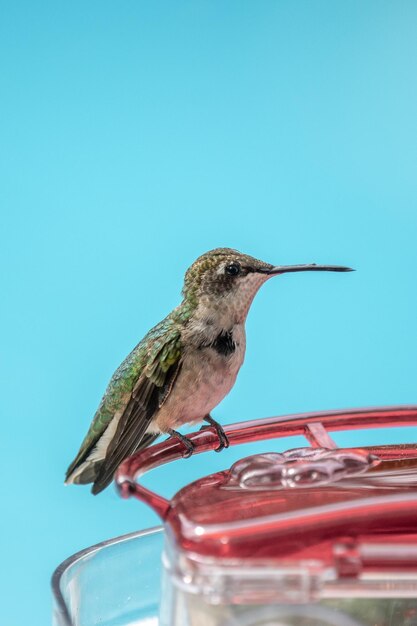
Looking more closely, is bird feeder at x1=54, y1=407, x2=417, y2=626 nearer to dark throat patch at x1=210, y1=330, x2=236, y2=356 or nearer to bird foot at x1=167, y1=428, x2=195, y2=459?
bird foot at x1=167, y1=428, x2=195, y2=459

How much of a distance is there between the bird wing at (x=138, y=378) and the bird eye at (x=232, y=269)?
14cm

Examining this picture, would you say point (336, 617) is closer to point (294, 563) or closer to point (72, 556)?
point (294, 563)

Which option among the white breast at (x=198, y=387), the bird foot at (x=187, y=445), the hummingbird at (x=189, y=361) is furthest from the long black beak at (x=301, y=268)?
the bird foot at (x=187, y=445)

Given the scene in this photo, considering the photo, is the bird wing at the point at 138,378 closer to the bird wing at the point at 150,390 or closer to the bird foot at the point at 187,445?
the bird wing at the point at 150,390

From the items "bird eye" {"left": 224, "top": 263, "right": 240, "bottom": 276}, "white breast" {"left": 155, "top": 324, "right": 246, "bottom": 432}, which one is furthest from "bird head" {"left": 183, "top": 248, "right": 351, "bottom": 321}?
"white breast" {"left": 155, "top": 324, "right": 246, "bottom": 432}

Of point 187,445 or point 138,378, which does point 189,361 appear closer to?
point 138,378

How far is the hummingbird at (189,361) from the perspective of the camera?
1645 millimetres

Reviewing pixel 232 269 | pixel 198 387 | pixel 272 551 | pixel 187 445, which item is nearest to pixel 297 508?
pixel 272 551

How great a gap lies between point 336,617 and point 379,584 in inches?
3.9

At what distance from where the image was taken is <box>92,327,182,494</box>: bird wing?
5.09ft

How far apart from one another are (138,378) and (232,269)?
0.85 feet

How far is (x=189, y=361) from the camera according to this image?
5.49ft

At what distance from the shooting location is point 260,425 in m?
1.35

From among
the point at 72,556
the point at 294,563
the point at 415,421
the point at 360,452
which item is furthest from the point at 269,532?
the point at 415,421
